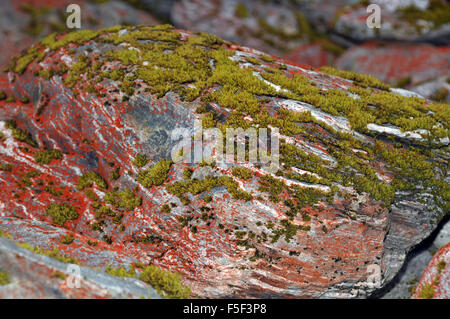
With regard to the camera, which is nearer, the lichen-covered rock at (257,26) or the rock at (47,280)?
the rock at (47,280)

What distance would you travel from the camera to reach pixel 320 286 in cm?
1269

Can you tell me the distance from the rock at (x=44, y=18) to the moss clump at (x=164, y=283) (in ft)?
92.7

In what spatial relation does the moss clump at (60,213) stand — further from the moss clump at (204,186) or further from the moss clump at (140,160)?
the moss clump at (204,186)

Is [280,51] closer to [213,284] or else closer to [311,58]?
[311,58]

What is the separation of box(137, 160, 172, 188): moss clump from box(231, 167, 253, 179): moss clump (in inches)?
120

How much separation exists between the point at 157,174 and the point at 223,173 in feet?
10.0

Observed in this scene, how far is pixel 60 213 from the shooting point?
44.8ft

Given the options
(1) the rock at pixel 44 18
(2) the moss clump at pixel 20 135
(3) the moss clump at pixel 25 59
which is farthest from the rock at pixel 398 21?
(2) the moss clump at pixel 20 135

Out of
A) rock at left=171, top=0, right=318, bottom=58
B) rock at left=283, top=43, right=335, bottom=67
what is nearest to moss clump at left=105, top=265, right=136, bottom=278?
rock at left=283, top=43, right=335, bottom=67

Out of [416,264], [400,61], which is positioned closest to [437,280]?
[416,264]

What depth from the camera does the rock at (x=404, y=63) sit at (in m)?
25.8

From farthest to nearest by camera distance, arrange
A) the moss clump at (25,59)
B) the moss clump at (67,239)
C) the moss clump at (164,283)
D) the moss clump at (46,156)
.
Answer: the moss clump at (25,59) → the moss clump at (46,156) → the moss clump at (67,239) → the moss clump at (164,283)

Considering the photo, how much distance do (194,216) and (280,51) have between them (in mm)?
29497

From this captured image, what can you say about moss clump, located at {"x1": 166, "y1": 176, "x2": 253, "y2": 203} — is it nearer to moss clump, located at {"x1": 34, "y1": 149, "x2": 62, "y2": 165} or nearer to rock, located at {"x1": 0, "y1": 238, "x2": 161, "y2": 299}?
rock, located at {"x1": 0, "y1": 238, "x2": 161, "y2": 299}
